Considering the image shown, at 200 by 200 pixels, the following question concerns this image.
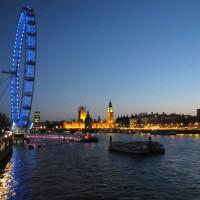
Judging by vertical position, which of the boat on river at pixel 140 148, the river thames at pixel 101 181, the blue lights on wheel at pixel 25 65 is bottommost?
the river thames at pixel 101 181

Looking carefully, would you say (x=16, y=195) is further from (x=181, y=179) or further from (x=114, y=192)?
(x=181, y=179)

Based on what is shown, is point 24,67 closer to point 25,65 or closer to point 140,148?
point 25,65

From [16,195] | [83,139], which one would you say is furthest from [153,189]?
[83,139]

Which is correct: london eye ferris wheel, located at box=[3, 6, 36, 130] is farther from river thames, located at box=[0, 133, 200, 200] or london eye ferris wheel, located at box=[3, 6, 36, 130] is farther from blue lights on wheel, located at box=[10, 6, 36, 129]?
river thames, located at box=[0, 133, 200, 200]

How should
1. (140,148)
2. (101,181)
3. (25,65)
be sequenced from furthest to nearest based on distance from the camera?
(25,65)
(140,148)
(101,181)

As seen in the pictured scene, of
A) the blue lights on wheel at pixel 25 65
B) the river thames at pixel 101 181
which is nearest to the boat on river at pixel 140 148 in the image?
the river thames at pixel 101 181

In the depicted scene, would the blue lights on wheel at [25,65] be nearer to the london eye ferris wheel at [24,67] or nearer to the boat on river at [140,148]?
the london eye ferris wheel at [24,67]

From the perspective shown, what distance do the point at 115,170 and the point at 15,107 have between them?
54496 mm

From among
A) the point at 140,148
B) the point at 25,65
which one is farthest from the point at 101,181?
the point at 25,65

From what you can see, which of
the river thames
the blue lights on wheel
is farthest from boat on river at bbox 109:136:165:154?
the blue lights on wheel

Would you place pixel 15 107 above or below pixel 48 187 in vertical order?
above

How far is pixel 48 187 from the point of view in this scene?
2312cm

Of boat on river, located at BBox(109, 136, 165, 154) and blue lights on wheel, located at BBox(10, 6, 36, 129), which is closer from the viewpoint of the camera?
boat on river, located at BBox(109, 136, 165, 154)

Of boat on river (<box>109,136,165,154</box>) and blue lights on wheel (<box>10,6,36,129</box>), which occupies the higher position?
blue lights on wheel (<box>10,6,36,129</box>)
